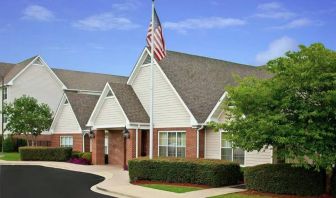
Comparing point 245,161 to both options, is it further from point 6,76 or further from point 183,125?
point 6,76

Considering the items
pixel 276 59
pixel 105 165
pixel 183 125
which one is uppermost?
pixel 276 59

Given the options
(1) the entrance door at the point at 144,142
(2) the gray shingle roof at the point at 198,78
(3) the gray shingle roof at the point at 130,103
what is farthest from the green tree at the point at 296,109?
(1) the entrance door at the point at 144,142

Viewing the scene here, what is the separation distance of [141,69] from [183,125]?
661cm

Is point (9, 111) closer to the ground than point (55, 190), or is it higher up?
higher up

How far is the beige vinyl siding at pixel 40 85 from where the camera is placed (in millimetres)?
60156

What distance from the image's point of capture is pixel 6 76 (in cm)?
6288

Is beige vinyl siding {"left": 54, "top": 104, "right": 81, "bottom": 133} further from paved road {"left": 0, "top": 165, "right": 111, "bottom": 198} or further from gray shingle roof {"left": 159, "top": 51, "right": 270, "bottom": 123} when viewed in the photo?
paved road {"left": 0, "top": 165, "right": 111, "bottom": 198}

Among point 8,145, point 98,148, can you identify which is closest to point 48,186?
point 98,148

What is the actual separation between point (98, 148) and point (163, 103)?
8086 millimetres

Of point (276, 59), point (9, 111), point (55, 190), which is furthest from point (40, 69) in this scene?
point (276, 59)

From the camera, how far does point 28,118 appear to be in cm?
4734

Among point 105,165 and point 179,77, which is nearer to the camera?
point 179,77

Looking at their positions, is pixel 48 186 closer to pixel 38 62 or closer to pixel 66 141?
pixel 66 141

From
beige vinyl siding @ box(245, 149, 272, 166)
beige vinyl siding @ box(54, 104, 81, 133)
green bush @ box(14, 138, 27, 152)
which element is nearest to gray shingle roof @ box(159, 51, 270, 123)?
beige vinyl siding @ box(245, 149, 272, 166)
